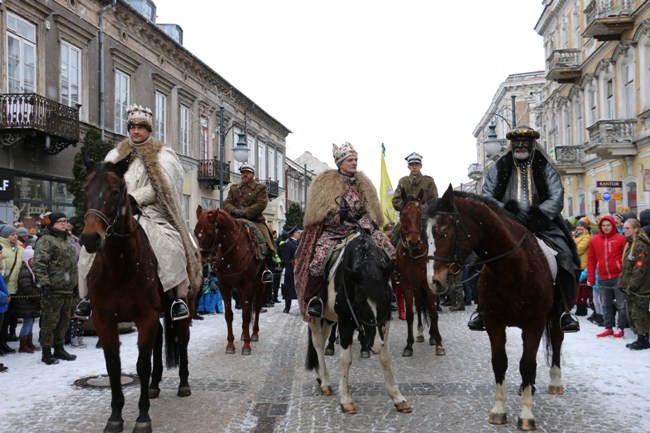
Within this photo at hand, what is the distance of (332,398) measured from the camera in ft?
20.5

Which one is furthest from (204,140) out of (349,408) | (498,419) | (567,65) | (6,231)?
(498,419)

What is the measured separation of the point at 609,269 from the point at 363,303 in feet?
22.5

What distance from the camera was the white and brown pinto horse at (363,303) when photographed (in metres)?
5.41

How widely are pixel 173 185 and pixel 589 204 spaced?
1114 inches

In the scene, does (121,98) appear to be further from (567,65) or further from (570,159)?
(567,65)

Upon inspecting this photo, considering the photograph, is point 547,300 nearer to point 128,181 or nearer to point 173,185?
point 173,185

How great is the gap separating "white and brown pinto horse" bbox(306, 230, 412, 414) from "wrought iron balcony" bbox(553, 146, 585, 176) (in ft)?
89.4

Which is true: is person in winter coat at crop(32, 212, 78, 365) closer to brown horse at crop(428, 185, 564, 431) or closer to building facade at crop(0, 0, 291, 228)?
brown horse at crop(428, 185, 564, 431)

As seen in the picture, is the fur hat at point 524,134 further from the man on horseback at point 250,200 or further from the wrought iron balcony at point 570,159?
the wrought iron balcony at point 570,159

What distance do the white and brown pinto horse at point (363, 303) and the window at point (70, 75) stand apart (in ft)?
55.2

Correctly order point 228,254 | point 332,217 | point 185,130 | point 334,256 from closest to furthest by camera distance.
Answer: point 334,256 < point 332,217 < point 228,254 < point 185,130

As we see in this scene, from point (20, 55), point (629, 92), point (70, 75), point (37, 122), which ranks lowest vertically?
point (37, 122)

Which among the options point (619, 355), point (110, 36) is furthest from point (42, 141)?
point (619, 355)

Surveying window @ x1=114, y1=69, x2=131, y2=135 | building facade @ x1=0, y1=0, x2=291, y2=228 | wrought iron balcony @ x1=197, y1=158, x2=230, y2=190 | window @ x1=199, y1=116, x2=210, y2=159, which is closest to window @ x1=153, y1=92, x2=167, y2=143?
building facade @ x1=0, y1=0, x2=291, y2=228
